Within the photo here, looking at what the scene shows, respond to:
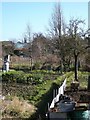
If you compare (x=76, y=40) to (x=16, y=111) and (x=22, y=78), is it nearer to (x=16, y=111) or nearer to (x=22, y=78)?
→ (x=22, y=78)

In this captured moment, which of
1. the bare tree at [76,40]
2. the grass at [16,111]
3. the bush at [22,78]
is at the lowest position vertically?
the grass at [16,111]

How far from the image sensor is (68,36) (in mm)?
15422

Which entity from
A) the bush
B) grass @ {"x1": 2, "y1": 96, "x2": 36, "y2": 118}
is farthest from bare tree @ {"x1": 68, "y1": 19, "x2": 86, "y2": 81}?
grass @ {"x1": 2, "y1": 96, "x2": 36, "y2": 118}

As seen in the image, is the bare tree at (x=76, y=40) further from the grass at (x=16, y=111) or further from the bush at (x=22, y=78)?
the grass at (x=16, y=111)

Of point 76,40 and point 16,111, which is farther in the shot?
point 76,40

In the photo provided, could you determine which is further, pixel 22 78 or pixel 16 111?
pixel 22 78

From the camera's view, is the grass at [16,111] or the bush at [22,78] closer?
the grass at [16,111]

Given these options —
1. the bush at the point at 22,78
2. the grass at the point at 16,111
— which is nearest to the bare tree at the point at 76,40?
the bush at the point at 22,78

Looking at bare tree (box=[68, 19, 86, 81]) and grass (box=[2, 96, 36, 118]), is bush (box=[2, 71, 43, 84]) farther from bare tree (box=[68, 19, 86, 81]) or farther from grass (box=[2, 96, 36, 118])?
grass (box=[2, 96, 36, 118])

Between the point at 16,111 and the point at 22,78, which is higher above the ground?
the point at 22,78

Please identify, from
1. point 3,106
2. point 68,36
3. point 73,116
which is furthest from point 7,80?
point 73,116

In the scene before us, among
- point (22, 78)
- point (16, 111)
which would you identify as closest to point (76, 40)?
point (22, 78)

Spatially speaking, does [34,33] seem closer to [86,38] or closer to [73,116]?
[86,38]

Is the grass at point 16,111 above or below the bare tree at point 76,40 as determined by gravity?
below
